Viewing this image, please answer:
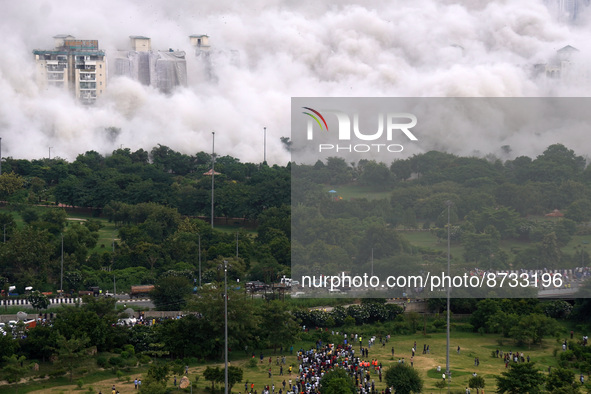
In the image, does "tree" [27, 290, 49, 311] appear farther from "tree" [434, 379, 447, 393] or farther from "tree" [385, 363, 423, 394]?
"tree" [434, 379, 447, 393]

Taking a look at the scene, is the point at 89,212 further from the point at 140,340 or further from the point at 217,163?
the point at 140,340

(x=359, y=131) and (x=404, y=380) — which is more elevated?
(x=359, y=131)

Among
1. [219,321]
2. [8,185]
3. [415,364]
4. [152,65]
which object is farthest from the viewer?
[152,65]

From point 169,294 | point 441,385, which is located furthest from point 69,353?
point 441,385

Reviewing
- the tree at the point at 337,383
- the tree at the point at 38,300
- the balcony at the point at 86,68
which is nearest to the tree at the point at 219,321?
the tree at the point at 337,383

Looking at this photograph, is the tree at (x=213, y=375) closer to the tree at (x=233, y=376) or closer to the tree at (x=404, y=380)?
the tree at (x=233, y=376)

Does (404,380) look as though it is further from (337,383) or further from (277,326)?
(277,326)
